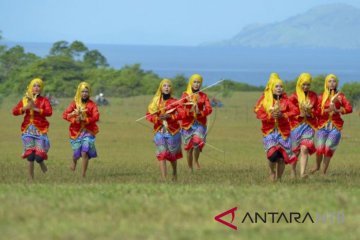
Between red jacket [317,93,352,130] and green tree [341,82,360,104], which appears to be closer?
red jacket [317,93,352,130]

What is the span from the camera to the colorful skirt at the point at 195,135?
24.0m

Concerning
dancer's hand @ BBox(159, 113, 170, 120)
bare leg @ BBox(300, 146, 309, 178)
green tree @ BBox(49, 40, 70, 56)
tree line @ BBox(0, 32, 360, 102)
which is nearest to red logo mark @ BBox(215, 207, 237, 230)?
dancer's hand @ BBox(159, 113, 170, 120)

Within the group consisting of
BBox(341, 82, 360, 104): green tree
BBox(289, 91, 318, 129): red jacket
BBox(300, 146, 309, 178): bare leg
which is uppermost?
BBox(289, 91, 318, 129): red jacket

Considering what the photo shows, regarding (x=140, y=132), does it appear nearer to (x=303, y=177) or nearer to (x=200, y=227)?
(x=303, y=177)

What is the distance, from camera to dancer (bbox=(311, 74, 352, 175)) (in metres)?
21.5

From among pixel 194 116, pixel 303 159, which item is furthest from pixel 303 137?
pixel 194 116

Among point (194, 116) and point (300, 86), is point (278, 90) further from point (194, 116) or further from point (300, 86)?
point (194, 116)

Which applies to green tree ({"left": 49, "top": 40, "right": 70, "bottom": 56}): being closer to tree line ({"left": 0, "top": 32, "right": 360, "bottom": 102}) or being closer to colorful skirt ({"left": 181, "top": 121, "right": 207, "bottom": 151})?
tree line ({"left": 0, "top": 32, "right": 360, "bottom": 102})

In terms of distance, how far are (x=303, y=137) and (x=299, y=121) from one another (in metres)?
0.30

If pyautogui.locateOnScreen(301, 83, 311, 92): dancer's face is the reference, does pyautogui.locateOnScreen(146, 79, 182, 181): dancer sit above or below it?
below

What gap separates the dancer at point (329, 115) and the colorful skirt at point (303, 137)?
0.39 meters

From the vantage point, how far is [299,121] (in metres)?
21.5

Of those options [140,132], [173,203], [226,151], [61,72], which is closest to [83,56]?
[61,72]

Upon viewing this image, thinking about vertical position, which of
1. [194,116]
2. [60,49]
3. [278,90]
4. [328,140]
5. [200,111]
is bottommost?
[328,140]
